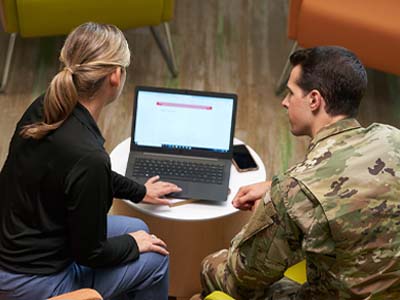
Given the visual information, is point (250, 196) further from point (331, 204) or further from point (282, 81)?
point (282, 81)

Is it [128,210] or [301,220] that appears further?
[128,210]

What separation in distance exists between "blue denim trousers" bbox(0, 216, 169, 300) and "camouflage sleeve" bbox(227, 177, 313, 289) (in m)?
0.26

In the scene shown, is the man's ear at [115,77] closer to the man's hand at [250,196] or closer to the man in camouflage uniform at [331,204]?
the man in camouflage uniform at [331,204]

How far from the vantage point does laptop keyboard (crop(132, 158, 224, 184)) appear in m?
2.33

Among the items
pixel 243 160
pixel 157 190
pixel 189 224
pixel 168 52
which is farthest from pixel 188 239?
pixel 168 52

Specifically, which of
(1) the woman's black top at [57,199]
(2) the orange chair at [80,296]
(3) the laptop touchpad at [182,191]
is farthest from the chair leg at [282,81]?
(2) the orange chair at [80,296]

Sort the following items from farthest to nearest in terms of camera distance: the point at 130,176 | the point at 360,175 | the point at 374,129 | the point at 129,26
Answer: the point at 129,26
the point at 130,176
the point at 374,129
the point at 360,175

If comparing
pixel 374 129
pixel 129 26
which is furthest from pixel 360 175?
pixel 129 26

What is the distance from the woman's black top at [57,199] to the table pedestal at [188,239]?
33 centimetres

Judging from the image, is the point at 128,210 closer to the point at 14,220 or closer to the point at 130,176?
the point at 130,176

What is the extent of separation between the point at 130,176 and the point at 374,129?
2.75ft

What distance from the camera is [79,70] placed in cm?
185

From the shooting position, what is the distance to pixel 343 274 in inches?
68.4

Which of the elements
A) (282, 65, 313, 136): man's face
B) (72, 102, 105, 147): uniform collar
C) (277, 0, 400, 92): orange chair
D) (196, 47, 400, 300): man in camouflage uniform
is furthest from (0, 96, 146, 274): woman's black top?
(277, 0, 400, 92): orange chair
